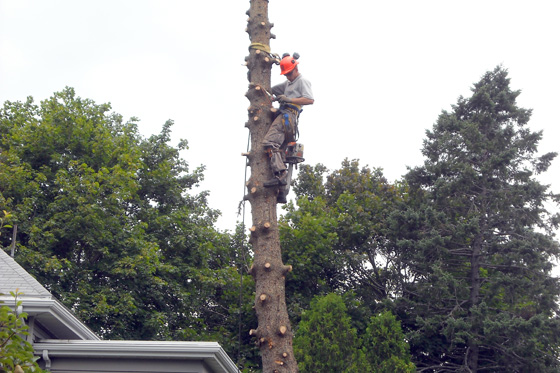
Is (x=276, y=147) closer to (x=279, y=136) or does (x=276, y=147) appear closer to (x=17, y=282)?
(x=279, y=136)

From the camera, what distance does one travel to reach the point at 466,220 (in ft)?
75.5

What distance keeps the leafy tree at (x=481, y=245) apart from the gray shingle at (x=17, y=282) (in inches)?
577

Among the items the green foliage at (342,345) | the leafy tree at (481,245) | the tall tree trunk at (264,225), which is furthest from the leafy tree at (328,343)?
the tall tree trunk at (264,225)

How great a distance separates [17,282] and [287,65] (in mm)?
4784

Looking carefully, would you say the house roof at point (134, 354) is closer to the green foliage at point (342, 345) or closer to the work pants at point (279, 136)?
the work pants at point (279, 136)

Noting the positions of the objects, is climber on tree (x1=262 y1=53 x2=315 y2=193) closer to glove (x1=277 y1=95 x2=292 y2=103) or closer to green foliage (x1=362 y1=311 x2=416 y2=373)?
glove (x1=277 y1=95 x2=292 y2=103)

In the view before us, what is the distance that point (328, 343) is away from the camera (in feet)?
55.4

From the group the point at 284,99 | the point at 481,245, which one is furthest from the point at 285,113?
the point at 481,245

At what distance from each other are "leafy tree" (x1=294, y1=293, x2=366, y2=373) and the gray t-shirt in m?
9.95

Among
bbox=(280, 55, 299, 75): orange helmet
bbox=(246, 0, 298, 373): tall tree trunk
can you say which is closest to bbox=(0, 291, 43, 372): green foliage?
bbox=(246, 0, 298, 373): tall tree trunk

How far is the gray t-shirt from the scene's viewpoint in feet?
26.9

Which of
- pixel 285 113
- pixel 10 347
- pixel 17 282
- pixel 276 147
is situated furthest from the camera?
pixel 17 282

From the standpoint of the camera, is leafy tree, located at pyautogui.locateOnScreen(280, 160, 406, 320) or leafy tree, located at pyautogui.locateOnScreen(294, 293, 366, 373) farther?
leafy tree, located at pyautogui.locateOnScreen(280, 160, 406, 320)

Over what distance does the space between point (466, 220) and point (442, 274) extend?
7.96 feet
